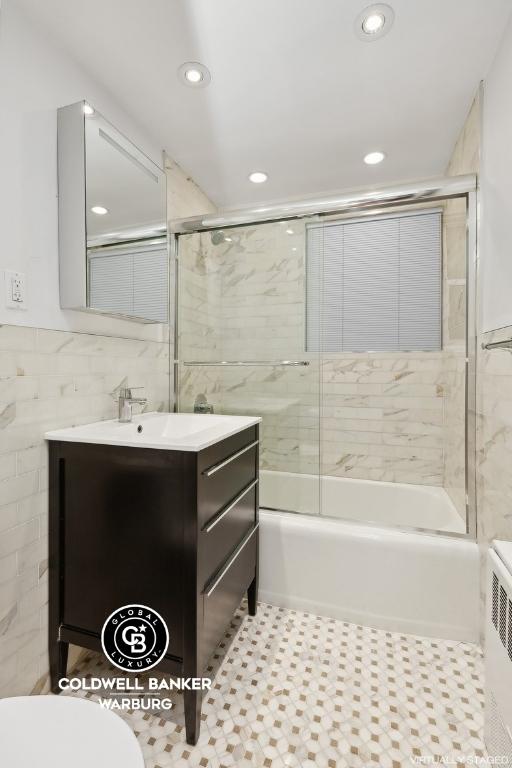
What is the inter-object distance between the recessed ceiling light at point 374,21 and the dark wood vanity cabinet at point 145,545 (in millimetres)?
1594

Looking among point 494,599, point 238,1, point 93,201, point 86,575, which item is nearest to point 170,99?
point 238,1

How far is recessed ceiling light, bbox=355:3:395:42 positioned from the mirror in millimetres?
1012

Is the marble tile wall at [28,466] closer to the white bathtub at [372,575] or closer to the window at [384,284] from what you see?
the white bathtub at [372,575]

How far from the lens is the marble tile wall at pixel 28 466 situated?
1.23 metres

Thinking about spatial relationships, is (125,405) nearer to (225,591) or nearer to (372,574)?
(225,591)

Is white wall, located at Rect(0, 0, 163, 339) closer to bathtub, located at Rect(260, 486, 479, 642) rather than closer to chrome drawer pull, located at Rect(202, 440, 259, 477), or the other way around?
chrome drawer pull, located at Rect(202, 440, 259, 477)

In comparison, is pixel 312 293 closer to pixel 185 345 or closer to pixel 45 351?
pixel 185 345

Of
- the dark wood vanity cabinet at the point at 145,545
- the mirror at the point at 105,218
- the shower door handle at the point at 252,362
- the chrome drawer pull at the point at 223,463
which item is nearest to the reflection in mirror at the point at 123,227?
the mirror at the point at 105,218

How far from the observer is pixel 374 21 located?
4.46 ft

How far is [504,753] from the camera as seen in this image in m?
0.98

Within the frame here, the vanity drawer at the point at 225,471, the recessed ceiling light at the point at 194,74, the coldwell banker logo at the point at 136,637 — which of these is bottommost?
the coldwell banker logo at the point at 136,637

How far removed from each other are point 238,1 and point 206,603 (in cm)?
203

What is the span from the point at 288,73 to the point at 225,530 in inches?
74.7

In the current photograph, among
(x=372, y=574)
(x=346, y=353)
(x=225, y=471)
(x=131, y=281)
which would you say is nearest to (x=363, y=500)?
(x=372, y=574)
